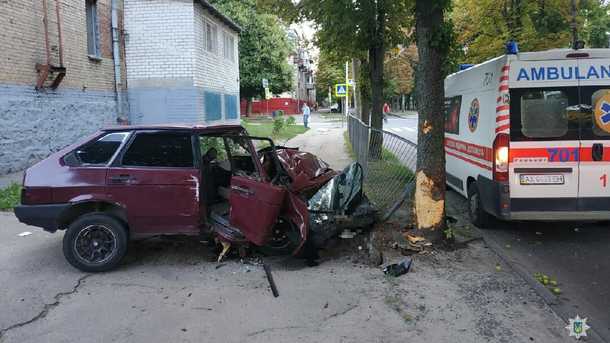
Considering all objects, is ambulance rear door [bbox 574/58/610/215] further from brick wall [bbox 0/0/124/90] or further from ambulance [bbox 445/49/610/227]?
brick wall [bbox 0/0/124/90]

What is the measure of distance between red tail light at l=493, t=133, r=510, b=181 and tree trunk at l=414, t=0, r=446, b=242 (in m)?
0.65

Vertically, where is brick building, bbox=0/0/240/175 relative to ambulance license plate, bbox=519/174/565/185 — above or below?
above

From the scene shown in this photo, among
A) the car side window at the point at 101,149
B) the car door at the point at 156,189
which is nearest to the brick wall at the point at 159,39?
the car side window at the point at 101,149

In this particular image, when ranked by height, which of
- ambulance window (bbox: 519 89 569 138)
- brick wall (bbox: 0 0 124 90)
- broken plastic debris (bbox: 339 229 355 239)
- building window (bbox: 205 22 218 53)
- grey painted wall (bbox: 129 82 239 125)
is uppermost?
building window (bbox: 205 22 218 53)

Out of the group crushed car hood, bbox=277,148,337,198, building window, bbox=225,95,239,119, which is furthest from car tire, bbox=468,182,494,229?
building window, bbox=225,95,239,119

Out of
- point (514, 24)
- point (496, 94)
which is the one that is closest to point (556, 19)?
point (514, 24)

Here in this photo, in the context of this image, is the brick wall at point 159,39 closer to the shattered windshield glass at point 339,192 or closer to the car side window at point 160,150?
the shattered windshield glass at point 339,192

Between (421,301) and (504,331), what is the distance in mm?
788

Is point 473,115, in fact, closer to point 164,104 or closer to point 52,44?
point 52,44

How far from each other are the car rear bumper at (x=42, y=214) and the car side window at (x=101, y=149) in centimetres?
55

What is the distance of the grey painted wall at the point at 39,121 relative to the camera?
10781 mm

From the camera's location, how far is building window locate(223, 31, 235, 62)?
20.5 metres

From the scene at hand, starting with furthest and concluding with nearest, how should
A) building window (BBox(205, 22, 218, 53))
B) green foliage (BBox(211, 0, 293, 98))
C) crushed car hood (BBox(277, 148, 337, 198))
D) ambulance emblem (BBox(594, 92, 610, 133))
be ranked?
1. green foliage (BBox(211, 0, 293, 98))
2. building window (BBox(205, 22, 218, 53))
3. ambulance emblem (BBox(594, 92, 610, 133))
4. crushed car hood (BBox(277, 148, 337, 198))

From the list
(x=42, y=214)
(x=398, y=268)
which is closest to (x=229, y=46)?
(x=42, y=214)
